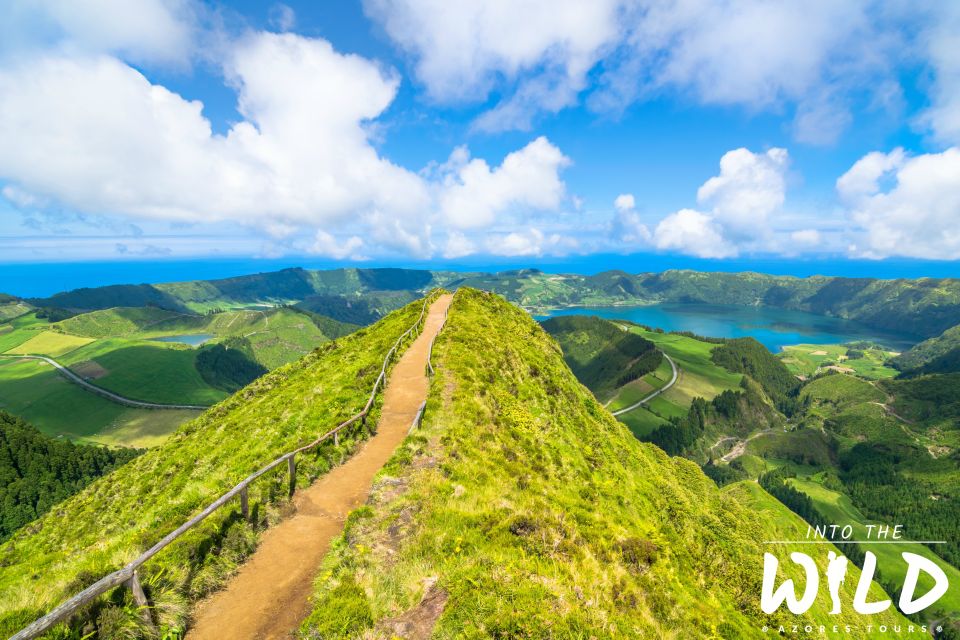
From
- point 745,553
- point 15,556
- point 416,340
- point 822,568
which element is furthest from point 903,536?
point 15,556

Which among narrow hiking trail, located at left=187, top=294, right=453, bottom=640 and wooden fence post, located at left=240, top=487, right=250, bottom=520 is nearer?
narrow hiking trail, located at left=187, top=294, right=453, bottom=640

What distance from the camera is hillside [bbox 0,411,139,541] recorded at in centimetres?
10719

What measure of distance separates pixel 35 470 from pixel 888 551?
1129 ft

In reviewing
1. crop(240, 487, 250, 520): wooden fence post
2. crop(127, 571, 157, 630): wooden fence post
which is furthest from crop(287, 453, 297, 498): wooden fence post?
crop(127, 571, 157, 630): wooden fence post

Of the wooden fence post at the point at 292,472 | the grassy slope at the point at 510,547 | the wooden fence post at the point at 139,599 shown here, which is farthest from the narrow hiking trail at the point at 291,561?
the wooden fence post at the point at 139,599

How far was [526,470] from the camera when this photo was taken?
21328 mm

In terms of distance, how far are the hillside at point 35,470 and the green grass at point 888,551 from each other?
986 ft

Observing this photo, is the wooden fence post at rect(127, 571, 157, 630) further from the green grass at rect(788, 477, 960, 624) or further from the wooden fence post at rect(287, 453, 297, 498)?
the green grass at rect(788, 477, 960, 624)

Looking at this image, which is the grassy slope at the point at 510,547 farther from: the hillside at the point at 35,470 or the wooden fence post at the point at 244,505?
the hillside at the point at 35,470

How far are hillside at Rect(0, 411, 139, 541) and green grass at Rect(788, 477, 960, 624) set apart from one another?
986 feet

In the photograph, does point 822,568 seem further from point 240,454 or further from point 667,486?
point 240,454

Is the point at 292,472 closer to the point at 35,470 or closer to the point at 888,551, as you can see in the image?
the point at 35,470

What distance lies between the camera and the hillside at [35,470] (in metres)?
107

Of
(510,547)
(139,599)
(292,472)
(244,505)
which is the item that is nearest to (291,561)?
(244,505)
